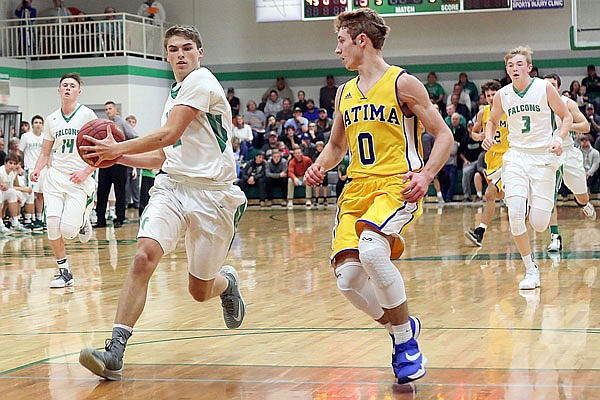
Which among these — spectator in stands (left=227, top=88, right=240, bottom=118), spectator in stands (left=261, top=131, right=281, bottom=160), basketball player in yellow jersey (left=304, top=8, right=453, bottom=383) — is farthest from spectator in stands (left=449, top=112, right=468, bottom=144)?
basketball player in yellow jersey (left=304, top=8, right=453, bottom=383)

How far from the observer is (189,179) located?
5496mm

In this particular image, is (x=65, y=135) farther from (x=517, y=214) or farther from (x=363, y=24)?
(x=363, y=24)

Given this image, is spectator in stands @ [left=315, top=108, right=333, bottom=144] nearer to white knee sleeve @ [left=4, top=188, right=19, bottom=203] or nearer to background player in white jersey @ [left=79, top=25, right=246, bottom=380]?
white knee sleeve @ [left=4, top=188, right=19, bottom=203]

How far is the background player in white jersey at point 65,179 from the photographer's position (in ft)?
29.2

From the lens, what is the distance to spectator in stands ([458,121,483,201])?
20391mm

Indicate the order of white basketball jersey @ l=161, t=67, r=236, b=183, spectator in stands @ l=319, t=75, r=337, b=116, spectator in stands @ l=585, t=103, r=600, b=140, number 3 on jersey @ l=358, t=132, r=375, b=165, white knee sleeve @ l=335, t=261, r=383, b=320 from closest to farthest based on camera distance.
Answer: white knee sleeve @ l=335, t=261, r=383, b=320
number 3 on jersey @ l=358, t=132, r=375, b=165
white basketball jersey @ l=161, t=67, r=236, b=183
spectator in stands @ l=585, t=103, r=600, b=140
spectator in stands @ l=319, t=75, r=337, b=116

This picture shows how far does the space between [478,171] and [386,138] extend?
608 inches

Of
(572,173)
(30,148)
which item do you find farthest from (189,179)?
(30,148)

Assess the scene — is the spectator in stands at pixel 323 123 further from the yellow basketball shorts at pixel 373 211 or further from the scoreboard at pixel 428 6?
the yellow basketball shorts at pixel 373 211

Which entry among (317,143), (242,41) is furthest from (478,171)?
(242,41)

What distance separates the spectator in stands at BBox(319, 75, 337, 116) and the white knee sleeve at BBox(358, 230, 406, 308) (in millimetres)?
18842

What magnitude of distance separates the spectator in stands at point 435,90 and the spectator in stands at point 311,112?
2.67 m

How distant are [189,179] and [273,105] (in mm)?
18618

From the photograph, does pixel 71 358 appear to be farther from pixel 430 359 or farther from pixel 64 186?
pixel 64 186
